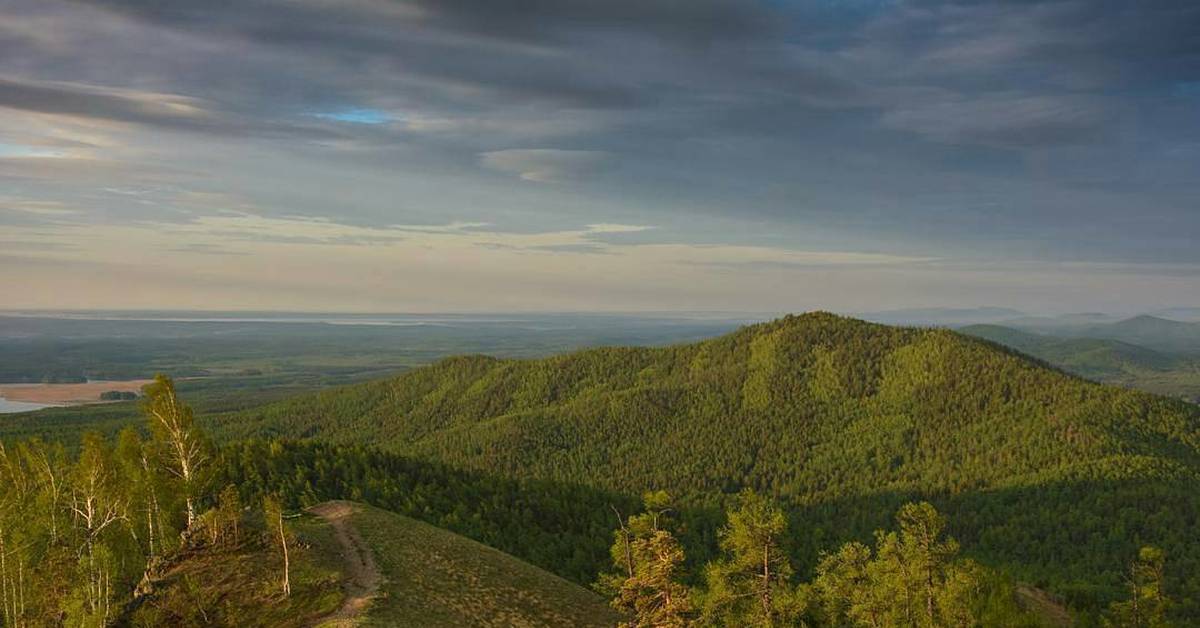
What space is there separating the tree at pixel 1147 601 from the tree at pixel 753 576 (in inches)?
1645

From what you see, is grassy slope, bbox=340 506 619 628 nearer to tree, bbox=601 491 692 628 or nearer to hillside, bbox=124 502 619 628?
hillside, bbox=124 502 619 628

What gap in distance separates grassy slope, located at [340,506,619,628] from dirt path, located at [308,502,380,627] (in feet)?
3.26

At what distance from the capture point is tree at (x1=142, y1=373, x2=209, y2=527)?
65875 millimetres

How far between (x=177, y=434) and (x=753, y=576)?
54176 millimetres

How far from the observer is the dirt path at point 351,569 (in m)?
52.7

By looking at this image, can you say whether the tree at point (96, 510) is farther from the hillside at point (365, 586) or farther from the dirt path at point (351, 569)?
the dirt path at point (351, 569)

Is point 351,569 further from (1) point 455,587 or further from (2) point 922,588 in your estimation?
(2) point 922,588

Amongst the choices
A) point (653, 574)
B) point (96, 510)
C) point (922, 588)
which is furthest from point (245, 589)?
point (922, 588)

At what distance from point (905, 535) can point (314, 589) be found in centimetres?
5128

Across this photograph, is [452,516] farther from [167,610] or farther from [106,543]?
[167,610]

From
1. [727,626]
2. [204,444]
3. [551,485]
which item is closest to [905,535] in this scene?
[727,626]

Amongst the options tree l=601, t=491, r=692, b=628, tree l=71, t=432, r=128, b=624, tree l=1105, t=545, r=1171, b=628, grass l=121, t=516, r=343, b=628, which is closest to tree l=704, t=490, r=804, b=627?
tree l=601, t=491, r=692, b=628

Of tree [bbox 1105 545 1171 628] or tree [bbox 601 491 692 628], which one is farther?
tree [bbox 1105 545 1171 628]

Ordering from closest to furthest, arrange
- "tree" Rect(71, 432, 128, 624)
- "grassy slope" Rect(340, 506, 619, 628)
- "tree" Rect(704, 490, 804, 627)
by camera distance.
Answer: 1. "tree" Rect(704, 490, 804, 627)
2. "grassy slope" Rect(340, 506, 619, 628)
3. "tree" Rect(71, 432, 128, 624)
